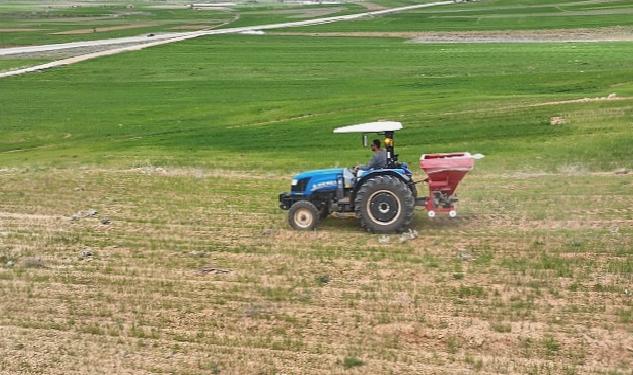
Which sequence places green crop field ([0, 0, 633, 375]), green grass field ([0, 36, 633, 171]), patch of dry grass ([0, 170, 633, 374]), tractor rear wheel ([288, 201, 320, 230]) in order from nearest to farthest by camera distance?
patch of dry grass ([0, 170, 633, 374])
green crop field ([0, 0, 633, 375])
tractor rear wheel ([288, 201, 320, 230])
green grass field ([0, 36, 633, 171])

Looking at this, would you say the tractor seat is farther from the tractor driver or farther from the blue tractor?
the tractor driver

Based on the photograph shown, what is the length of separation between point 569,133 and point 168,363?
19.7 metres

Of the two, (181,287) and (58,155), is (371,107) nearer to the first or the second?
(58,155)

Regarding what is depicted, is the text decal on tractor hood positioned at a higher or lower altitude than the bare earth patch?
lower

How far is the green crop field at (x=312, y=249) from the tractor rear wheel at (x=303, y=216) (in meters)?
0.33

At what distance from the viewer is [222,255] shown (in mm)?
14648

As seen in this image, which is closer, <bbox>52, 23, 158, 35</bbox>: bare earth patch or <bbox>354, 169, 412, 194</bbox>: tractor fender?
<bbox>354, 169, 412, 194</bbox>: tractor fender

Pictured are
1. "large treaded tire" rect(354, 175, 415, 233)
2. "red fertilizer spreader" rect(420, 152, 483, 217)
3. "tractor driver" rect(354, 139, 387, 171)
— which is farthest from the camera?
"tractor driver" rect(354, 139, 387, 171)

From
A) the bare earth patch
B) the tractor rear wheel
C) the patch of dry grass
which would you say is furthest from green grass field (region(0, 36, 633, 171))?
the bare earth patch

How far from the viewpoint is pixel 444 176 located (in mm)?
15586

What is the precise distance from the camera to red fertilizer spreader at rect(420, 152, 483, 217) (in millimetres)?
15414

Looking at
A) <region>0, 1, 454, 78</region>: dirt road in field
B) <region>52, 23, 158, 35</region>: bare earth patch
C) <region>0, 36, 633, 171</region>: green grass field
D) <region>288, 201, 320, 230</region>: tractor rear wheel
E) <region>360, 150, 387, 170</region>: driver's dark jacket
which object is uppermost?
<region>52, 23, 158, 35</region>: bare earth patch

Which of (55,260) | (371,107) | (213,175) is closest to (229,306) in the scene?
(55,260)

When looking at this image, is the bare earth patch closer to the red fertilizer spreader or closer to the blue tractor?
the blue tractor
